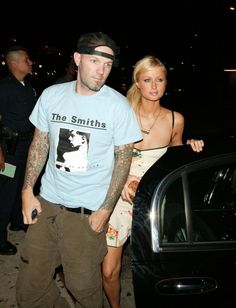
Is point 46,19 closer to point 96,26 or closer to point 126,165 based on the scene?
point 96,26

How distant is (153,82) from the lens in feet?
8.25

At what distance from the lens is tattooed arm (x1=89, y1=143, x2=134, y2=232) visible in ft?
6.71

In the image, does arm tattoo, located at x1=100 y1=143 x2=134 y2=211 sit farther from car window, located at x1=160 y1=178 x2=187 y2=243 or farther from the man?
car window, located at x1=160 y1=178 x2=187 y2=243

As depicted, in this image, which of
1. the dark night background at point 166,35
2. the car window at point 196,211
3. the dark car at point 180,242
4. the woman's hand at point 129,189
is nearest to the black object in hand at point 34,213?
the woman's hand at point 129,189

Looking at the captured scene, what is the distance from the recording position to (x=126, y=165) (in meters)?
2.08

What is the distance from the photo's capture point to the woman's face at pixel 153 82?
250 cm

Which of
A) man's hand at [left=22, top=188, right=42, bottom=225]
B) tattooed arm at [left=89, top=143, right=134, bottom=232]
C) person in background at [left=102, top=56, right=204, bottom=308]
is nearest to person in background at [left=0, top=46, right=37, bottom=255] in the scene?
man's hand at [left=22, top=188, right=42, bottom=225]

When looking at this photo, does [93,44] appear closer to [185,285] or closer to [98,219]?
[98,219]

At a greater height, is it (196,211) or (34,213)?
(196,211)

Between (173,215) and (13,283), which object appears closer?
(173,215)

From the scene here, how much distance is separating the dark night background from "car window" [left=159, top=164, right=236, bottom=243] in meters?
18.0

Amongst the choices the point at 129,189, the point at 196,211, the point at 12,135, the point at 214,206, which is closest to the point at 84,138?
the point at 129,189

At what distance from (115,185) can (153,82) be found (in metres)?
0.91

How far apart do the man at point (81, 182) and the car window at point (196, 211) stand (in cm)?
40
